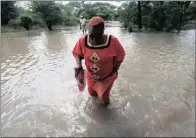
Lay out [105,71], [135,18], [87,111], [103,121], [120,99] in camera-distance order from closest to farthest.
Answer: [105,71] < [103,121] < [87,111] < [120,99] < [135,18]

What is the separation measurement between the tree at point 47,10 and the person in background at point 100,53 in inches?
653

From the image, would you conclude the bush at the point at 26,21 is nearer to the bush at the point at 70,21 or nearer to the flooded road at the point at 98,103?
the bush at the point at 70,21

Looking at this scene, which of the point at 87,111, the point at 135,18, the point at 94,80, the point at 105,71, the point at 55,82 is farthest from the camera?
the point at 135,18

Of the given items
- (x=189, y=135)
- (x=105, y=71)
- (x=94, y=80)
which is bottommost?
(x=189, y=135)

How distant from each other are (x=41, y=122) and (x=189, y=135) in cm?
217

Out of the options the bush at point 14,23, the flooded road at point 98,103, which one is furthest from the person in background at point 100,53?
the bush at point 14,23

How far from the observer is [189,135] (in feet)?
9.55

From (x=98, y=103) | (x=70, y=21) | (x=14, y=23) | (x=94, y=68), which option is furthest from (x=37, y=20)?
(x=94, y=68)

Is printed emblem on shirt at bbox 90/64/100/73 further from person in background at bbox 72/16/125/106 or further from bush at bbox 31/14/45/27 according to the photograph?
bush at bbox 31/14/45/27

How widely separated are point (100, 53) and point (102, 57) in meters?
0.06

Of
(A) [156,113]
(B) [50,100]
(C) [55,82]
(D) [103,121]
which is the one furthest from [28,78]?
(A) [156,113]

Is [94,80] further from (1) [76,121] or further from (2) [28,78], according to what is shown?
(2) [28,78]

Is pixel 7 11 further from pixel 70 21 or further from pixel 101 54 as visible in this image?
pixel 101 54

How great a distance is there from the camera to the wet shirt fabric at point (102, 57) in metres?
2.65
